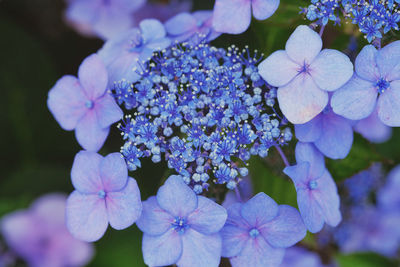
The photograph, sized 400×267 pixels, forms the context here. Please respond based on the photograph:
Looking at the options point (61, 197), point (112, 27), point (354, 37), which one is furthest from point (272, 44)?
point (61, 197)

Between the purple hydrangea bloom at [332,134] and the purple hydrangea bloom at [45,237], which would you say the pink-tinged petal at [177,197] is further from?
the purple hydrangea bloom at [45,237]

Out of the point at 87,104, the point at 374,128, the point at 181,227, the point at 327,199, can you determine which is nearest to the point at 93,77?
the point at 87,104

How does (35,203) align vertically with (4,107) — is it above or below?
below

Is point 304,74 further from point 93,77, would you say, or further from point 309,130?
point 93,77

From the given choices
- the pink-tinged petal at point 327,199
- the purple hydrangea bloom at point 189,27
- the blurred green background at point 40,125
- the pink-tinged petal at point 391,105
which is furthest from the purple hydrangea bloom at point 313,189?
the blurred green background at point 40,125

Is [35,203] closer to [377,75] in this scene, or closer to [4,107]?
[4,107]

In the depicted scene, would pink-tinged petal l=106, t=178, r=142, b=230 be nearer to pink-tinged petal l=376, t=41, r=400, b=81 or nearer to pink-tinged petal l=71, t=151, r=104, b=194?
pink-tinged petal l=71, t=151, r=104, b=194
